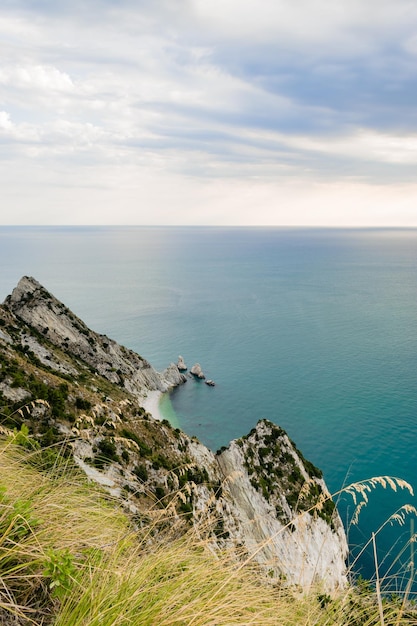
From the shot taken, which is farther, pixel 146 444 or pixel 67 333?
pixel 67 333

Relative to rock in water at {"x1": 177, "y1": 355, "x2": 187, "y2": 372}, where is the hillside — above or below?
above

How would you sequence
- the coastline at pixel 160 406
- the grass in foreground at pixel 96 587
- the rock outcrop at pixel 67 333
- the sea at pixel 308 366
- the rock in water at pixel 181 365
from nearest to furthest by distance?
the grass in foreground at pixel 96 587 → the sea at pixel 308 366 → the rock outcrop at pixel 67 333 → the coastline at pixel 160 406 → the rock in water at pixel 181 365

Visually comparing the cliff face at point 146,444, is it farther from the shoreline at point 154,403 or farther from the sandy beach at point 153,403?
the shoreline at point 154,403

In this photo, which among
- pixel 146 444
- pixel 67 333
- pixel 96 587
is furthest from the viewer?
pixel 67 333

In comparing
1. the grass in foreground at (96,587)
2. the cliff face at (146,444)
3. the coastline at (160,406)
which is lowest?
the coastline at (160,406)

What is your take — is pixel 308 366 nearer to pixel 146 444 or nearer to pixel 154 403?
pixel 154 403

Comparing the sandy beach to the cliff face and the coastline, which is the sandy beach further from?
the cliff face

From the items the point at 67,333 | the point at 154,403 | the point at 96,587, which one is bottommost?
the point at 154,403

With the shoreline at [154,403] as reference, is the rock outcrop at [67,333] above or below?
above

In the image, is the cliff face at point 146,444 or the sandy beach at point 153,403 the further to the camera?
the sandy beach at point 153,403

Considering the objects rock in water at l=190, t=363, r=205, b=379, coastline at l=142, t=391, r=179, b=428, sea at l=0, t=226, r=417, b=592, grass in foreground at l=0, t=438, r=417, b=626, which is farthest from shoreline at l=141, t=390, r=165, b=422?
grass in foreground at l=0, t=438, r=417, b=626

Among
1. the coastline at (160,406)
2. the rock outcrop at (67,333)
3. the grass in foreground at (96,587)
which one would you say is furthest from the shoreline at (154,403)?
the grass in foreground at (96,587)

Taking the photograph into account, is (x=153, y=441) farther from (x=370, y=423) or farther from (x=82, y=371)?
(x=370, y=423)

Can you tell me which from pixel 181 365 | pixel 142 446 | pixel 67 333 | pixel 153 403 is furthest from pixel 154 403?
pixel 142 446
